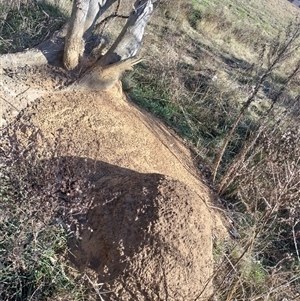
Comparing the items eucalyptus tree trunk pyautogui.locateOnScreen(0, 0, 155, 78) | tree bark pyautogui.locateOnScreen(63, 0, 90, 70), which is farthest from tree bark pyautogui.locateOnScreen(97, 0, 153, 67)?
tree bark pyautogui.locateOnScreen(63, 0, 90, 70)

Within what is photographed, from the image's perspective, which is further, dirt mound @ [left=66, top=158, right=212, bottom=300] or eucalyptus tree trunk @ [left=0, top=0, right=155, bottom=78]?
eucalyptus tree trunk @ [left=0, top=0, right=155, bottom=78]

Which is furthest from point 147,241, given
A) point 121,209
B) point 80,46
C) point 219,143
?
point 219,143

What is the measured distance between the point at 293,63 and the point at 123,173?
1069 centimetres

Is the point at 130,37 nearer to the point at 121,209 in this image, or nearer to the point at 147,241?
the point at 121,209

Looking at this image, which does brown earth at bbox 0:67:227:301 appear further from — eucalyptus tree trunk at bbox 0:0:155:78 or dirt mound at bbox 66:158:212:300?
eucalyptus tree trunk at bbox 0:0:155:78

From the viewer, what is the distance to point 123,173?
11.4 feet

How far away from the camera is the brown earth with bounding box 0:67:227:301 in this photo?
110 inches

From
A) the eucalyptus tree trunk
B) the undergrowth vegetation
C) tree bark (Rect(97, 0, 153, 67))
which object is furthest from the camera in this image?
tree bark (Rect(97, 0, 153, 67))

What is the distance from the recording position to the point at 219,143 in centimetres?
634

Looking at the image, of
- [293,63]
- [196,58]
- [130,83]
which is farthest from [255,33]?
[130,83]

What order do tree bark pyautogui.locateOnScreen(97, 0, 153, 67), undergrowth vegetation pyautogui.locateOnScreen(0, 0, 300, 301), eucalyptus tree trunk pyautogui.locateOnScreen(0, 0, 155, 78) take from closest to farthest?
undergrowth vegetation pyautogui.locateOnScreen(0, 0, 300, 301), eucalyptus tree trunk pyautogui.locateOnScreen(0, 0, 155, 78), tree bark pyautogui.locateOnScreen(97, 0, 153, 67)

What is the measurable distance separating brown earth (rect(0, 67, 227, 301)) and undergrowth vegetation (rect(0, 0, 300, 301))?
0.21 m

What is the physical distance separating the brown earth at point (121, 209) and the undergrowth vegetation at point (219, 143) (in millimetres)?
206

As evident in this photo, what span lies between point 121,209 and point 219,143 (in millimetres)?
3602
